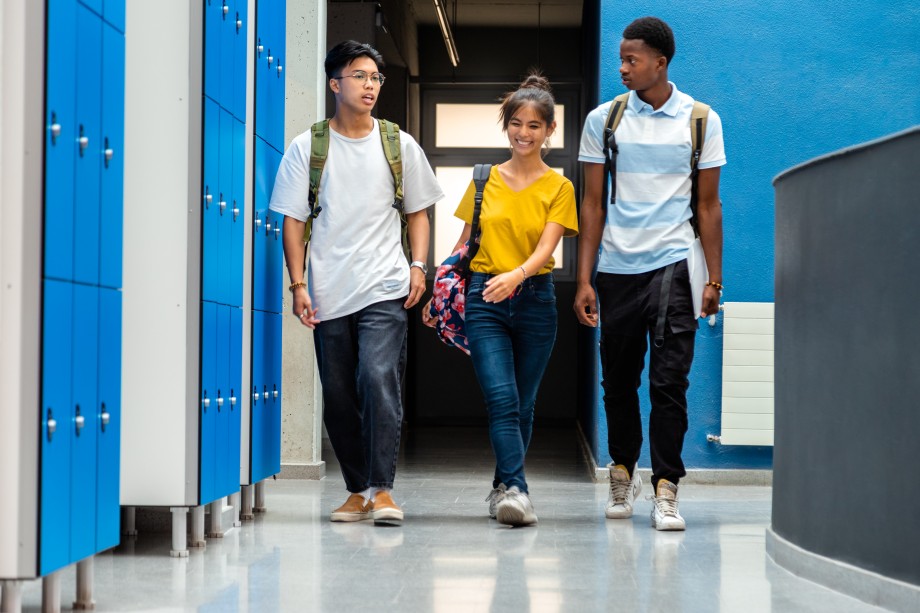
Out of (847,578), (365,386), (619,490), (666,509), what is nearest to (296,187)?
(365,386)

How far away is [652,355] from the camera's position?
452 cm

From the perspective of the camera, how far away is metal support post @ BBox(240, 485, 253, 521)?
4680 millimetres

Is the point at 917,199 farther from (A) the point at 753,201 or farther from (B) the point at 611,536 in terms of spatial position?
(A) the point at 753,201

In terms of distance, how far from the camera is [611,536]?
428 centimetres

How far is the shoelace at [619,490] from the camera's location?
477cm

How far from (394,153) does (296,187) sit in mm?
376

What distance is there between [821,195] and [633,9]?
10.3 ft

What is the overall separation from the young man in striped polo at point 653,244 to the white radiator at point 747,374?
1674 millimetres

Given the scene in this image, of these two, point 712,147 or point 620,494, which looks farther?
point 620,494

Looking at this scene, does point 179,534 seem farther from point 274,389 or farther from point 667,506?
point 667,506

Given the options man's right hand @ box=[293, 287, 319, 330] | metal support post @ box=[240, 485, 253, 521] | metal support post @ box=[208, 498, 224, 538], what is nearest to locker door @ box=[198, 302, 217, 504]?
metal support post @ box=[208, 498, 224, 538]

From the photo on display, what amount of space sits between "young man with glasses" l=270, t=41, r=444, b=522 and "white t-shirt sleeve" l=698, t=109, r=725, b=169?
0.98 metres

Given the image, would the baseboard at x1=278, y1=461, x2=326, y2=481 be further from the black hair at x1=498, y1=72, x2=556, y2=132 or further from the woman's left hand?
the black hair at x1=498, y1=72, x2=556, y2=132

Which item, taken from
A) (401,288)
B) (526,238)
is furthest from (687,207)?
(401,288)
